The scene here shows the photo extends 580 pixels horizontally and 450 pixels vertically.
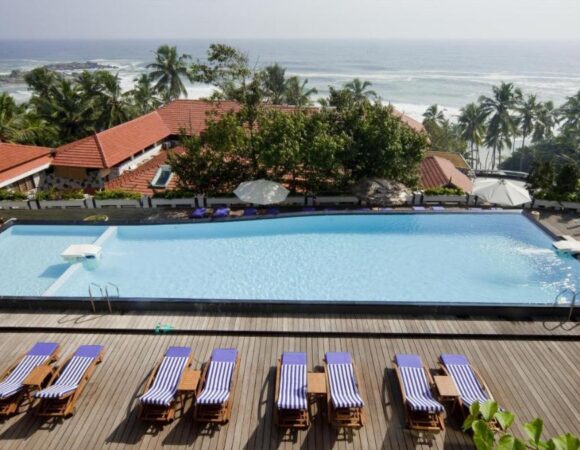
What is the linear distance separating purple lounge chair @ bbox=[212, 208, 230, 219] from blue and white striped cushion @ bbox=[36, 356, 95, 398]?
34.0 feet

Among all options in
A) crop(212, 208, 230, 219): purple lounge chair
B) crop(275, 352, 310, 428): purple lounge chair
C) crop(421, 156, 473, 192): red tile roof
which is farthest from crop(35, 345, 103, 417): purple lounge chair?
crop(421, 156, 473, 192): red tile roof

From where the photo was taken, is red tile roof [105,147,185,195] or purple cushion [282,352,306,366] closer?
purple cushion [282,352,306,366]

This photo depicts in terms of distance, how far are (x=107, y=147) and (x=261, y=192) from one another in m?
12.7

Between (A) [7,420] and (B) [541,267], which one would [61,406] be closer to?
(A) [7,420]

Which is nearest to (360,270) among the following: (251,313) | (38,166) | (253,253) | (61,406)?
(253,253)

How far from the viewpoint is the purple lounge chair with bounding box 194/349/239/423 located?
8359 mm

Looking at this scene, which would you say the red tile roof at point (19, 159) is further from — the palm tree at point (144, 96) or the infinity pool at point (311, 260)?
the palm tree at point (144, 96)

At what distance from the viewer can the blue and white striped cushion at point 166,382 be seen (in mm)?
8297

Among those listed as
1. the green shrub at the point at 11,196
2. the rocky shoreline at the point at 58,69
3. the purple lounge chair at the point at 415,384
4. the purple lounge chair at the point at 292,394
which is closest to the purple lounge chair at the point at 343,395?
the purple lounge chair at the point at 292,394

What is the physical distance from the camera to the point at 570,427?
8.35 meters

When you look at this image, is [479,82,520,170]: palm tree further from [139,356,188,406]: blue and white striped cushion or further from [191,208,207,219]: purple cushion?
[139,356,188,406]: blue and white striped cushion

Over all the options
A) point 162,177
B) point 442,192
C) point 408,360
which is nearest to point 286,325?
point 408,360

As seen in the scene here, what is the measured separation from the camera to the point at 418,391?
8.74m

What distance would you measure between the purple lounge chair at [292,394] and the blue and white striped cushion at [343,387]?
1.96 ft
